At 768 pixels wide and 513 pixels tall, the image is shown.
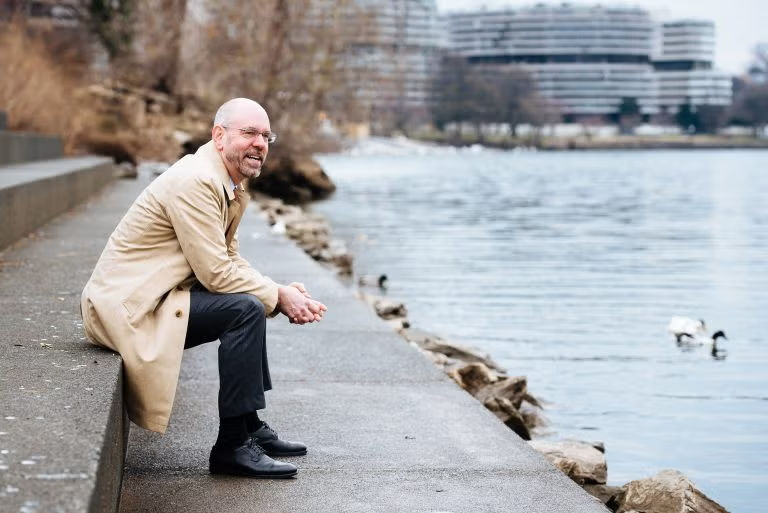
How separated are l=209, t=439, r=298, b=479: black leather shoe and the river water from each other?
9.86ft

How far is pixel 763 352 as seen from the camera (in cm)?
1246

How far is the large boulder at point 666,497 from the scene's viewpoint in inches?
230

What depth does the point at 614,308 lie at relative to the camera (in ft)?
51.3

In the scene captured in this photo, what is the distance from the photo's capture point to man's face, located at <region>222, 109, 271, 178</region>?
5012mm

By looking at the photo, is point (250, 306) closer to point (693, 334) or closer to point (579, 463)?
point (579, 463)

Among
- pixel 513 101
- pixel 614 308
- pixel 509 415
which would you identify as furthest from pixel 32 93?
pixel 513 101

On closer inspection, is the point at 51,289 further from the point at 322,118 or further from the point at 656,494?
the point at 322,118

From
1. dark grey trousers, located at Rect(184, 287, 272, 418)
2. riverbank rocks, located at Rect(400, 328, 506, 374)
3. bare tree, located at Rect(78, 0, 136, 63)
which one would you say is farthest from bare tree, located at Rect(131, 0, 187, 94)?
dark grey trousers, located at Rect(184, 287, 272, 418)

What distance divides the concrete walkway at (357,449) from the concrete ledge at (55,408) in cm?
44

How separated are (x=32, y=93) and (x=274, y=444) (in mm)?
15918

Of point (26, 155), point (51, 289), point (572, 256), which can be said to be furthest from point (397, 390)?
point (572, 256)

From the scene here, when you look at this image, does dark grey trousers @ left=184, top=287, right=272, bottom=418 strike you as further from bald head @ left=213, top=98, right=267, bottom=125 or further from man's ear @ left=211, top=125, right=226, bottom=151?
bald head @ left=213, top=98, right=267, bottom=125

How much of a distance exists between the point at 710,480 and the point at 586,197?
40.0 meters

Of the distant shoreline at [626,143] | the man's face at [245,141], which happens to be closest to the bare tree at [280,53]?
the man's face at [245,141]
